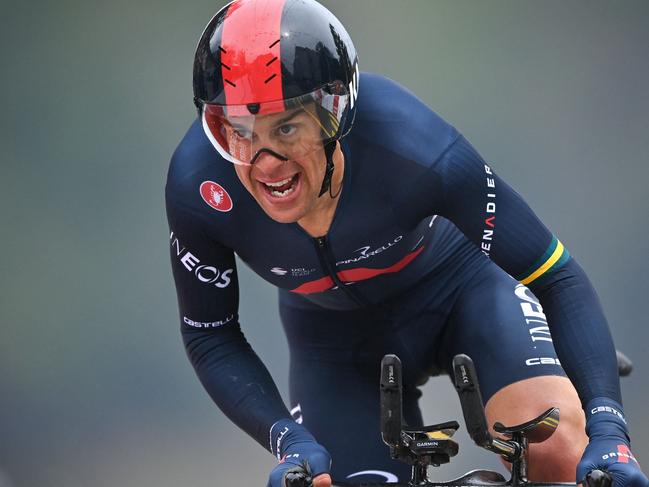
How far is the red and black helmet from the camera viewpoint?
327 cm

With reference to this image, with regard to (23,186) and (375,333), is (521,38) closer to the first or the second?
(23,186)

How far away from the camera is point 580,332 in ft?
11.1

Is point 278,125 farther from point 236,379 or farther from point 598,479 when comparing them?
point 598,479

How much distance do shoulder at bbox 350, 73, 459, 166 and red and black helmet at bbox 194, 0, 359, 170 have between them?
0.70 ft

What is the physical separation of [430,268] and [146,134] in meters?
3.17

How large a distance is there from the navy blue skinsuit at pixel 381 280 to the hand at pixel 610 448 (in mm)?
80

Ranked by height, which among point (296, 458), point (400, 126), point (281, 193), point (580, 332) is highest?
point (400, 126)

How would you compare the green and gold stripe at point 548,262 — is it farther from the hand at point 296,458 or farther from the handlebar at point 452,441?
the hand at point 296,458

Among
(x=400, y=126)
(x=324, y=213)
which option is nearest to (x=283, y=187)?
(x=324, y=213)

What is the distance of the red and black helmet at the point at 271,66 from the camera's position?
3.27 meters

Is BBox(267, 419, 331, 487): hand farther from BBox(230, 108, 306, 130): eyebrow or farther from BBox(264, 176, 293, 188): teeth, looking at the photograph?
BBox(230, 108, 306, 130): eyebrow

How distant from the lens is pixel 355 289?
159 inches

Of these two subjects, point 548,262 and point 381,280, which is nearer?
point 548,262

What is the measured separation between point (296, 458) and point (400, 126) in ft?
3.26
